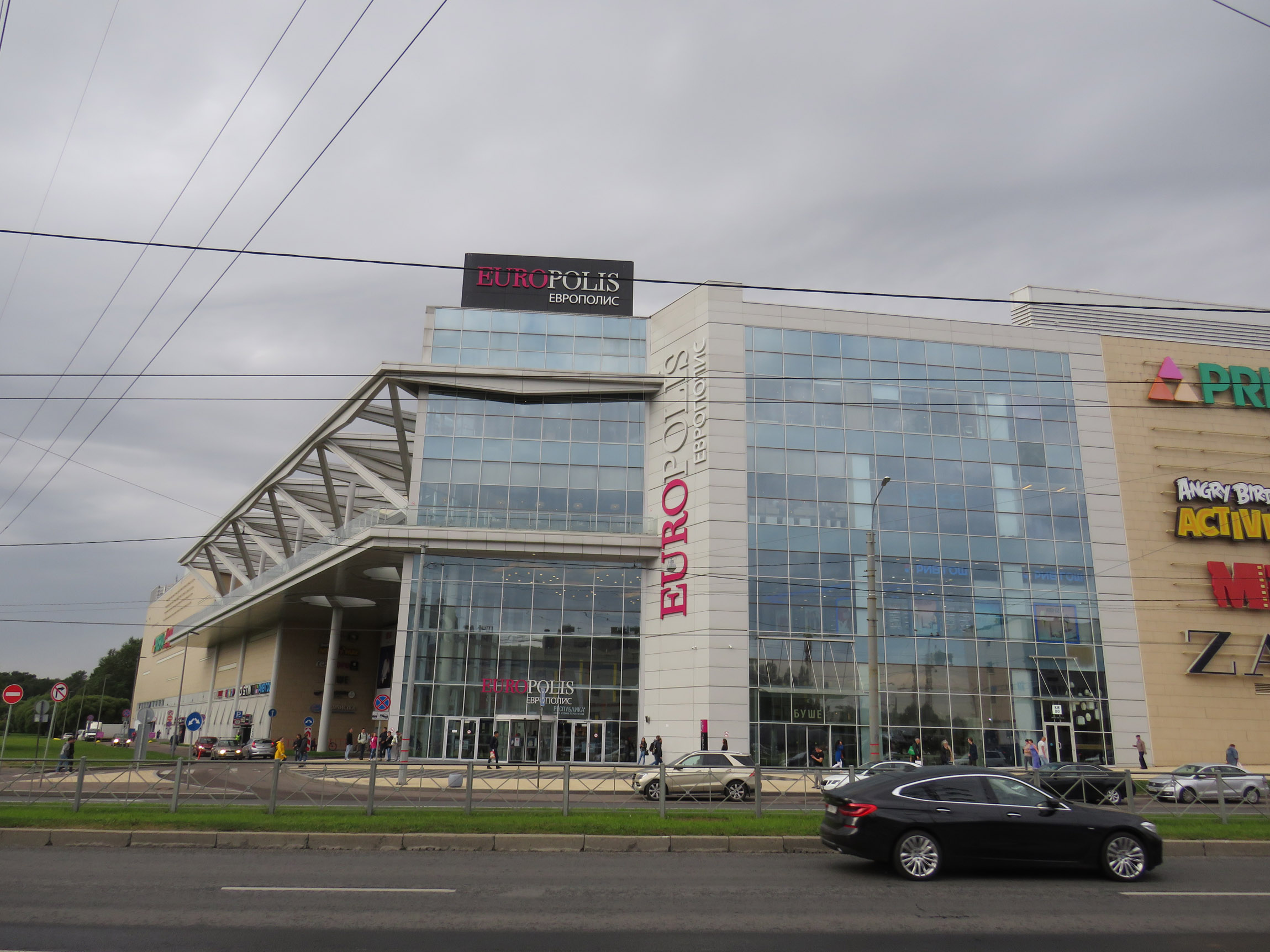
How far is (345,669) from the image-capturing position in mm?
62656

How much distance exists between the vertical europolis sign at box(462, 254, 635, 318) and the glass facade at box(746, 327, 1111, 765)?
8.62 m

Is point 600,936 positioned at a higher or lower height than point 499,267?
lower

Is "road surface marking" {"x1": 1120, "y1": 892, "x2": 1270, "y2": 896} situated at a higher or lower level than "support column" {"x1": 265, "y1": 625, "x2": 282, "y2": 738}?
lower

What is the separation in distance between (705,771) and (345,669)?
44992 millimetres

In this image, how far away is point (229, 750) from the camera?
5131 cm

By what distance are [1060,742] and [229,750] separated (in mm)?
44151

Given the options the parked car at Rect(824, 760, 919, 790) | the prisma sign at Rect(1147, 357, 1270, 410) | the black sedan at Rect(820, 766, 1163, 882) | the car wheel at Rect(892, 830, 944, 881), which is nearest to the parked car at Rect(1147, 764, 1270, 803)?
the parked car at Rect(824, 760, 919, 790)

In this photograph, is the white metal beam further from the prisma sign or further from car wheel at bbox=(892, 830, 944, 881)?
the prisma sign

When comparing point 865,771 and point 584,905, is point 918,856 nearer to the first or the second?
point 584,905

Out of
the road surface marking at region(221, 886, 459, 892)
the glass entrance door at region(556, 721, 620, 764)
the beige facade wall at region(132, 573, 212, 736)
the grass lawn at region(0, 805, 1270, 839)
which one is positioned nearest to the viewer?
the road surface marking at region(221, 886, 459, 892)

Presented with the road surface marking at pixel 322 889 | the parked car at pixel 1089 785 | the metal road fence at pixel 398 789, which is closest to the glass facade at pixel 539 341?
the metal road fence at pixel 398 789

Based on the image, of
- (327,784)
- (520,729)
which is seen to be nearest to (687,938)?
(327,784)

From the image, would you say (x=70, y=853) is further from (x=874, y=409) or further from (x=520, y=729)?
(x=874, y=409)

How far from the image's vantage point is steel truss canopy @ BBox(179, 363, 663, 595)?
145 ft
